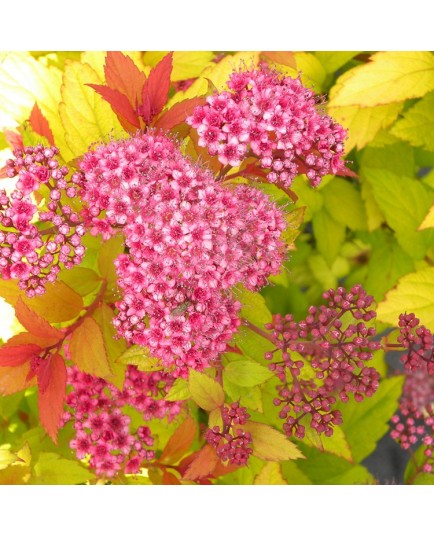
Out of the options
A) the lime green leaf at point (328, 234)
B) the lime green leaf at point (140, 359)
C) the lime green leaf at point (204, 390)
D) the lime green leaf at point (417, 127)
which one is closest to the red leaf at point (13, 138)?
the lime green leaf at point (140, 359)

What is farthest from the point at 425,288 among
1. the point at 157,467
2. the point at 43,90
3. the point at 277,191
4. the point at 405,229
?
the point at 43,90

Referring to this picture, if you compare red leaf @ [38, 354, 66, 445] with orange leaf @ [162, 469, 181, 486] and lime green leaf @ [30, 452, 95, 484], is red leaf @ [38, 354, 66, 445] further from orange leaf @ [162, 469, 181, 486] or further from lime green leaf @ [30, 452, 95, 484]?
orange leaf @ [162, 469, 181, 486]

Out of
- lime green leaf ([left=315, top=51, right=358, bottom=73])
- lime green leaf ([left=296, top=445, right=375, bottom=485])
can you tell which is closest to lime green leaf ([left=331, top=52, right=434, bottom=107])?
lime green leaf ([left=315, top=51, right=358, bottom=73])

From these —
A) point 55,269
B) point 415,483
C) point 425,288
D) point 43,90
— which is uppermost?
point 43,90

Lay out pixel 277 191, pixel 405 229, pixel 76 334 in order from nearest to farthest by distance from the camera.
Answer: pixel 76 334, pixel 277 191, pixel 405 229

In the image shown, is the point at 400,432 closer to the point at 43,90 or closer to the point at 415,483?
the point at 415,483

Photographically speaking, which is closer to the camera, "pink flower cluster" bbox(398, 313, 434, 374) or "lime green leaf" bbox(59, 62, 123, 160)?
"pink flower cluster" bbox(398, 313, 434, 374)

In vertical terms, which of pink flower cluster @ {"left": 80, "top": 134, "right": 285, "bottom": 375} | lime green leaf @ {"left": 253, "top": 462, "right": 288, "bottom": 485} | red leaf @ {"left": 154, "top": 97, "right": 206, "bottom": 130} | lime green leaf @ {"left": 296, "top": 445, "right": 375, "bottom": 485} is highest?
red leaf @ {"left": 154, "top": 97, "right": 206, "bottom": 130}
